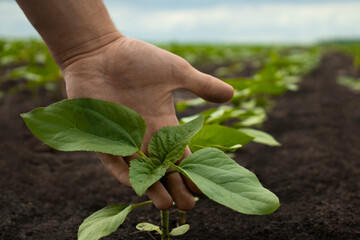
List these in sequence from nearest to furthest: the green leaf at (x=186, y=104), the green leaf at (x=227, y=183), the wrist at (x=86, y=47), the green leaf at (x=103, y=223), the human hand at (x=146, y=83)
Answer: the green leaf at (x=227, y=183) → the green leaf at (x=103, y=223) → the human hand at (x=146, y=83) → the wrist at (x=86, y=47) → the green leaf at (x=186, y=104)

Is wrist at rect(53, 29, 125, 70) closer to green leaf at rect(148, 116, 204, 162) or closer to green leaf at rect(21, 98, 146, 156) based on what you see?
green leaf at rect(21, 98, 146, 156)

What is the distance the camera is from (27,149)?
2814mm

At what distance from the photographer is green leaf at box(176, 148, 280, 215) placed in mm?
961

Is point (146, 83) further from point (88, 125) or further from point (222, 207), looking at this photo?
point (222, 207)

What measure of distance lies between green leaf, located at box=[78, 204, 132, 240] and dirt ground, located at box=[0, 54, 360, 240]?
0.37 m

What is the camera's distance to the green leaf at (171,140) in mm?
1168

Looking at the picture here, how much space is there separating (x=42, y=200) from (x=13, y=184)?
277 mm

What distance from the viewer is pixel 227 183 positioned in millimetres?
1026

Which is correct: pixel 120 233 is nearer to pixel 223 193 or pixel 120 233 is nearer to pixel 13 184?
pixel 223 193

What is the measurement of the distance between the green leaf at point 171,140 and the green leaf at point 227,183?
70 millimetres

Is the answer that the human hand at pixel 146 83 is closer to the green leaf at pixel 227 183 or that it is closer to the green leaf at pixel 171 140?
→ the green leaf at pixel 171 140

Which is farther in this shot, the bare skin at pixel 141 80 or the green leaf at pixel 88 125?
the bare skin at pixel 141 80

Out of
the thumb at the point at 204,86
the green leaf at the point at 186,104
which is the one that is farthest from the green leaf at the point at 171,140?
the green leaf at the point at 186,104

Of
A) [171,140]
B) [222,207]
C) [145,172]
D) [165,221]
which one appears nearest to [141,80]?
[171,140]
